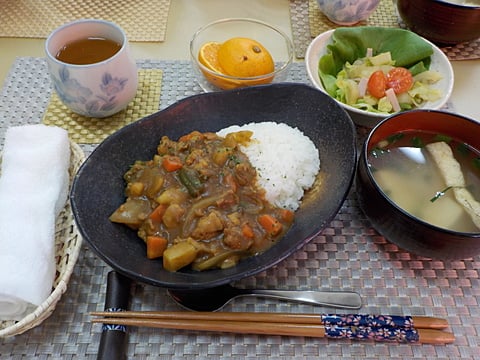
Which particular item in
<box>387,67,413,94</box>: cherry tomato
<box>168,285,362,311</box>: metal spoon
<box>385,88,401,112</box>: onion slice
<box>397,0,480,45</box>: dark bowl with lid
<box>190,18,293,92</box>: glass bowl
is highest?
<box>397,0,480,45</box>: dark bowl with lid

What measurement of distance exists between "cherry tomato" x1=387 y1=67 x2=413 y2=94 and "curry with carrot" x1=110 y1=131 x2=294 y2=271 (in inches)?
32.5

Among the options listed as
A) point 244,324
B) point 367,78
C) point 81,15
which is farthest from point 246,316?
point 81,15

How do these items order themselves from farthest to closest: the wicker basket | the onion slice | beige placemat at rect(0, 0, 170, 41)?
beige placemat at rect(0, 0, 170, 41)
the onion slice
the wicker basket

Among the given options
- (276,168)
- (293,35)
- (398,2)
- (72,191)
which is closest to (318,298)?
(276,168)

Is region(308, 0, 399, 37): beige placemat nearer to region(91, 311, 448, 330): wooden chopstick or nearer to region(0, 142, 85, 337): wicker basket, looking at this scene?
region(0, 142, 85, 337): wicker basket

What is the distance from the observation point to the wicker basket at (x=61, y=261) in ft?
3.78

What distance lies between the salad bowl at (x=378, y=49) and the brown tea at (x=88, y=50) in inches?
35.5

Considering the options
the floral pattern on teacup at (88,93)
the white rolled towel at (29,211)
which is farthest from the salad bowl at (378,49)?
the white rolled towel at (29,211)

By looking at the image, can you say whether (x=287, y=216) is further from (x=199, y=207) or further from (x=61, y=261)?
(x=61, y=261)

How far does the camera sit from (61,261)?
4.45 feet

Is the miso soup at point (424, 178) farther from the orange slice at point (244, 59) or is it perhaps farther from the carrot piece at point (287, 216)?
the orange slice at point (244, 59)

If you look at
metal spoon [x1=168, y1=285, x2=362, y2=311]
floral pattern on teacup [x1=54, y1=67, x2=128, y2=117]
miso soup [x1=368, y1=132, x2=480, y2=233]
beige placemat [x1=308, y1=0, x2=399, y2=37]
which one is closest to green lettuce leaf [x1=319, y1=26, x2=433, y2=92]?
beige placemat [x1=308, y1=0, x2=399, y2=37]

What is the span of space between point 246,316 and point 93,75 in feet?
3.72

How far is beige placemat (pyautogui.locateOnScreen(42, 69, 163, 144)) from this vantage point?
1.89m
